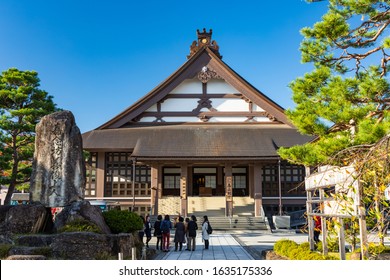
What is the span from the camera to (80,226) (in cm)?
1012

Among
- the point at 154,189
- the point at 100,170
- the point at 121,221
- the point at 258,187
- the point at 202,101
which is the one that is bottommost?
the point at 121,221

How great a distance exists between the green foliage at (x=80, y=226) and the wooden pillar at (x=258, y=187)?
14013mm

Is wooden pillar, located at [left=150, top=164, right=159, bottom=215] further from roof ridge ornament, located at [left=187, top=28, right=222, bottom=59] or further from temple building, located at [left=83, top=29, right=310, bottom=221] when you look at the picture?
roof ridge ornament, located at [left=187, top=28, right=222, bottom=59]

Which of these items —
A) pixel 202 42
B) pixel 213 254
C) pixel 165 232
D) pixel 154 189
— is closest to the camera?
pixel 213 254

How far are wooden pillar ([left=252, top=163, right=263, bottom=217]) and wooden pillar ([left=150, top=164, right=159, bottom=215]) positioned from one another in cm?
602

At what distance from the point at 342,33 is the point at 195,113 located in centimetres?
1809

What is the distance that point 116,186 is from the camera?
83.8 feet

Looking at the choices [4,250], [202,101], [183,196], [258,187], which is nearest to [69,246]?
[4,250]

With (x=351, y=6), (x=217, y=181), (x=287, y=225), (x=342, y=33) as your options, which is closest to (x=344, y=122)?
(x=342, y=33)

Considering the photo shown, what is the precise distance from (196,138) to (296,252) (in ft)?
51.8

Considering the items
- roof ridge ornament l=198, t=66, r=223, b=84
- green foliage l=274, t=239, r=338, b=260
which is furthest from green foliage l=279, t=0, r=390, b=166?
roof ridge ornament l=198, t=66, r=223, b=84

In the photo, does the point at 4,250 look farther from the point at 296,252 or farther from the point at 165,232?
the point at 296,252

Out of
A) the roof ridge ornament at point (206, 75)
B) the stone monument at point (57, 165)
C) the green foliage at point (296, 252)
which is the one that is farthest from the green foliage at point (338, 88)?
the roof ridge ornament at point (206, 75)

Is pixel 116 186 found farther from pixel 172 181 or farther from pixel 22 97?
pixel 22 97
